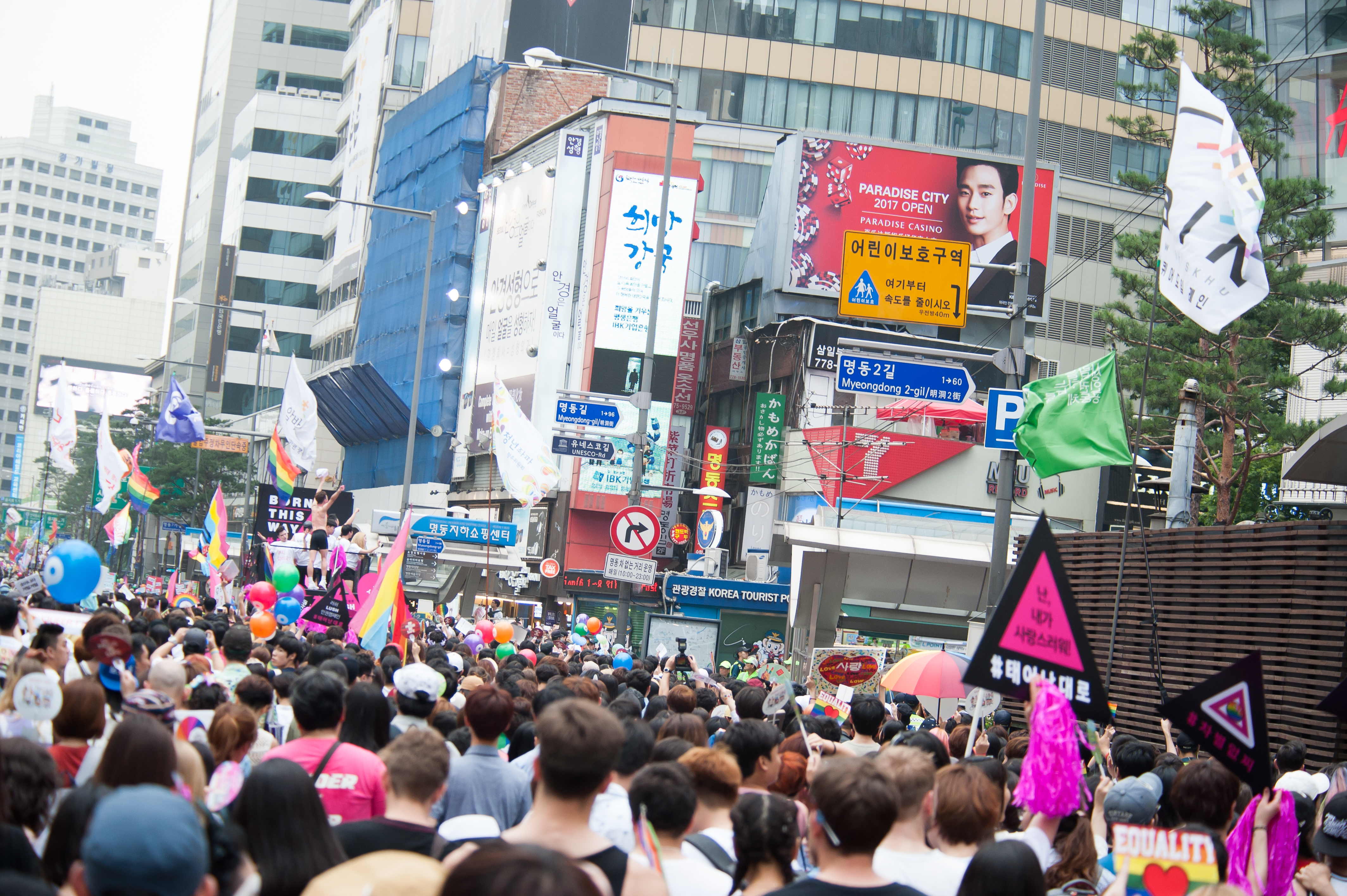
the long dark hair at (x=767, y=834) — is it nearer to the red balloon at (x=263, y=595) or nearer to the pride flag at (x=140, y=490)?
the red balloon at (x=263, y=595)

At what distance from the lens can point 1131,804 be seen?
20.3 feet

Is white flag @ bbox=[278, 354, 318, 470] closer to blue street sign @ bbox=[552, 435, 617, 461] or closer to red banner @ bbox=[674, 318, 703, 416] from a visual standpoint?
blue street sign @ bbox=[552, 435, 617, 461]

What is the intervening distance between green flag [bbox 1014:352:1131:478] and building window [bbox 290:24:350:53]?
3839 inches

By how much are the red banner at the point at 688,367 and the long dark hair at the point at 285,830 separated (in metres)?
47.1

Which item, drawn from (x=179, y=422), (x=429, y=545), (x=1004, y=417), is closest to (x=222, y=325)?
(x=179, y=422)

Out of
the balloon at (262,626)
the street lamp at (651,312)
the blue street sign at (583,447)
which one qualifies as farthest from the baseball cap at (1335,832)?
the blue street sign at (583,447)

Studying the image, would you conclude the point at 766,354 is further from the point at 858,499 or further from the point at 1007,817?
the point at 1007,817

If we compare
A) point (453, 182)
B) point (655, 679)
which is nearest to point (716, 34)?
point (453, 182)

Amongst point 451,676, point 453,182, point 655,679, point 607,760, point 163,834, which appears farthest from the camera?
point 453,182

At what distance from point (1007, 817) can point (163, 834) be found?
199 inches

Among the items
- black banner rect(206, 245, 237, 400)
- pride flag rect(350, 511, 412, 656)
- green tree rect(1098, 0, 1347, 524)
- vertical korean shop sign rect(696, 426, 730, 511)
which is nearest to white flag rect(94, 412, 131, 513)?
vertical korean shop sign rect(696, 426, 730, 511)

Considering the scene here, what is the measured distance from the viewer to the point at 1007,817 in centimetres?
727

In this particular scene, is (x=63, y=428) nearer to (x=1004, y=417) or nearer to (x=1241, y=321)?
(x=1241, y=321)

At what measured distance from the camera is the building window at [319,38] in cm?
10462
